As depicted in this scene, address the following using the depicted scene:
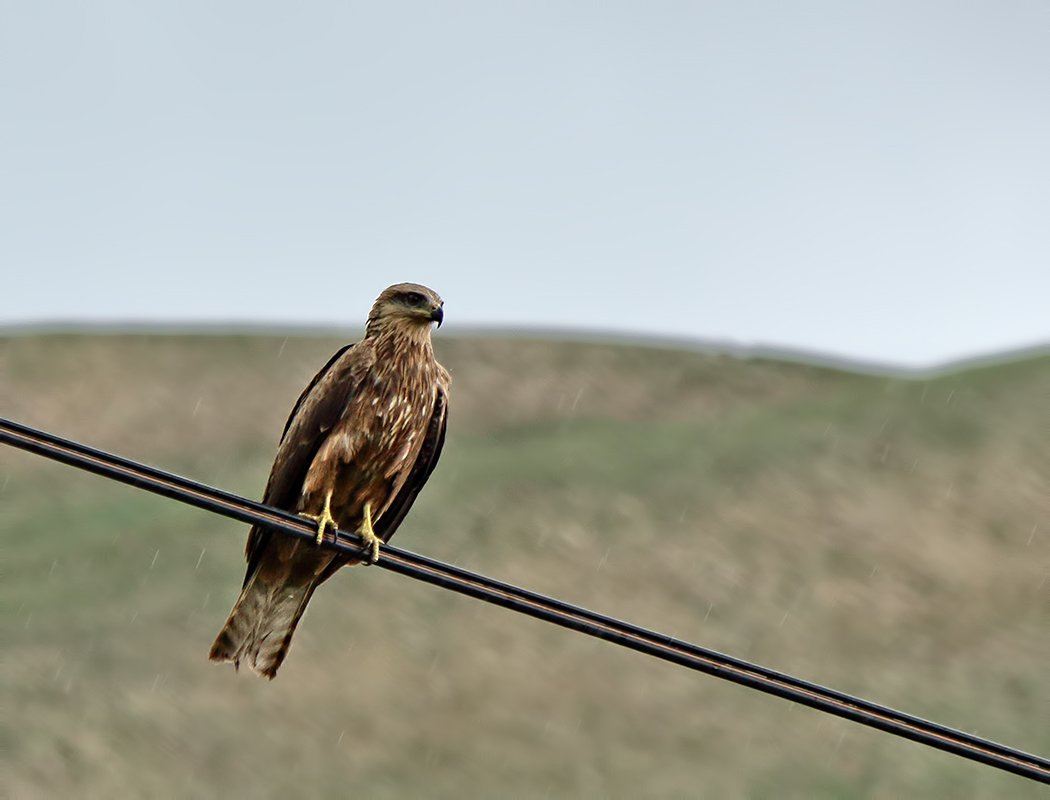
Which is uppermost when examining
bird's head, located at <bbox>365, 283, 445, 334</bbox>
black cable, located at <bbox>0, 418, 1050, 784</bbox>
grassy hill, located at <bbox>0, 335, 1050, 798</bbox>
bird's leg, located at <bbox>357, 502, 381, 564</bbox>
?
bird's head, located at <bbox>365, 283, 445, 334</bbox>

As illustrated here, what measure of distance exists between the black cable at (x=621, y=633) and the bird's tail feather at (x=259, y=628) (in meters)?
2.46

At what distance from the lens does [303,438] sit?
21.2ft

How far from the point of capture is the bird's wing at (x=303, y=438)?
6.47m

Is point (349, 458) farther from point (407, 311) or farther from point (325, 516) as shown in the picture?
point (407, 311)

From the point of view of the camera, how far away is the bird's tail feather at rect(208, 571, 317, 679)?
21.8 ft

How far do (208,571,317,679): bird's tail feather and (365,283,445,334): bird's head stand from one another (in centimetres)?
147

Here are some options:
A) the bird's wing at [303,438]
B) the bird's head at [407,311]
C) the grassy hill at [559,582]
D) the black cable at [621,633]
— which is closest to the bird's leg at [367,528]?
the bird's wing at [303,438]

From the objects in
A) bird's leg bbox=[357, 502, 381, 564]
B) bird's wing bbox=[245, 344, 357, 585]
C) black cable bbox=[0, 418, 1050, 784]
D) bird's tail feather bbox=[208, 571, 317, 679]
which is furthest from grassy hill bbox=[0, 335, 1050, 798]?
black cable bbox=[0, 418, 1050, 784]

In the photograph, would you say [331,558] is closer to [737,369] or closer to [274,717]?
[274,717]

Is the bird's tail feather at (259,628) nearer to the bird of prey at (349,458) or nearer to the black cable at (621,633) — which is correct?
the bird of prey at (349,458)

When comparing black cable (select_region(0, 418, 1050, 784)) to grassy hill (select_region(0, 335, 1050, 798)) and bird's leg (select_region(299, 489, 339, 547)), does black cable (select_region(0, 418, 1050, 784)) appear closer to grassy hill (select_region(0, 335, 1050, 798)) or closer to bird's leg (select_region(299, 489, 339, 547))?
bird's leg (select_region(299, 489, 339, 547))

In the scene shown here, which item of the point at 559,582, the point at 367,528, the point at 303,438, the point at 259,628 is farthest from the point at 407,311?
the point at 559,582

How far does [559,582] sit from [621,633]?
30.2 meters

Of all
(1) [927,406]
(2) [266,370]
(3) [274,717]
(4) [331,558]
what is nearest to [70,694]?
(3) [274,717]
